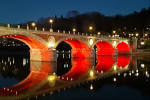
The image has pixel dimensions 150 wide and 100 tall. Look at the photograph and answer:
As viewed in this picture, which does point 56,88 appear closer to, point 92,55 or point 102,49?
point 92,55

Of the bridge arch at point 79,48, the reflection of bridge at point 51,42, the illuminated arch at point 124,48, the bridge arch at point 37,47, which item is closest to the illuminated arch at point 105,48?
the reflection of bridge at point 51,42

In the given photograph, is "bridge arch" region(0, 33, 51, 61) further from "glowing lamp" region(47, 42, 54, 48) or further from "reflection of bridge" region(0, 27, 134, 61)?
"glowing lamp" region(47, 42, 54, 48)

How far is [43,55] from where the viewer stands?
139 feet

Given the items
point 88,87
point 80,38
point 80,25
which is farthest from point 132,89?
point 80,25

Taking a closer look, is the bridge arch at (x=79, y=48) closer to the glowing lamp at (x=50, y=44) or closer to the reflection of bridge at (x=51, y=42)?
the reflection of bridge at (x=51, y=42)

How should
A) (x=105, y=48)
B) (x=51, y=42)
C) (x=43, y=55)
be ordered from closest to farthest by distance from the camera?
1. (x=51, y=42)
2. (x=43, y=55)
3. (x=105, y=48)

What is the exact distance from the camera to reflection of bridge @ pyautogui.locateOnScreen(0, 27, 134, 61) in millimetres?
35528

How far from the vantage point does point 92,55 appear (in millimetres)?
55031

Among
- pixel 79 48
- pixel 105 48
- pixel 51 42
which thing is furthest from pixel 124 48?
Result: pixel 51 42

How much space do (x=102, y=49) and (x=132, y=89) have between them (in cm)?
5504

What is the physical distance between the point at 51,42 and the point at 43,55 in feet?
12.4

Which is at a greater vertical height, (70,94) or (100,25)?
(100,25)

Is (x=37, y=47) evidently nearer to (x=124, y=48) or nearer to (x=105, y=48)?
(x=105, y=48)

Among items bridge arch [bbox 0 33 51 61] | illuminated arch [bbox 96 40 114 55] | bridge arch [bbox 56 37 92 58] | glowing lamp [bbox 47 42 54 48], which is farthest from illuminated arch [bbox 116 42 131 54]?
bridge arch [bbox 0 33 51 61]
